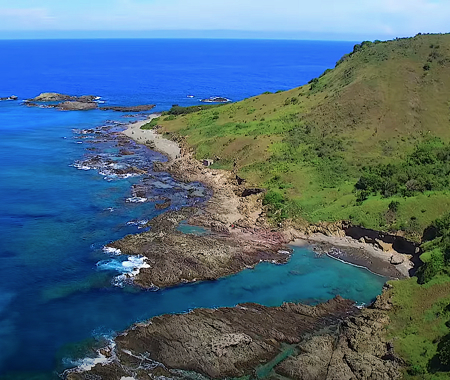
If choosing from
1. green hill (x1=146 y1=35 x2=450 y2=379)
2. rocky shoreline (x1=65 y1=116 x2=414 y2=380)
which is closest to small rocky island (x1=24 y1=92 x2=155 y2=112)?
green hill (x1=146 y1=35 x2=450 y2=379)

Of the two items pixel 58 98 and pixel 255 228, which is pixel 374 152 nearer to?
pixel 255 228

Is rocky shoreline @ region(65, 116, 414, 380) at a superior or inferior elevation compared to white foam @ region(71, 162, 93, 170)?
inferior

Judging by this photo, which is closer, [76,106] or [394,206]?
[394,206]

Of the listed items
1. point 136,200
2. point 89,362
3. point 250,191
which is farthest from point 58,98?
point 89,362

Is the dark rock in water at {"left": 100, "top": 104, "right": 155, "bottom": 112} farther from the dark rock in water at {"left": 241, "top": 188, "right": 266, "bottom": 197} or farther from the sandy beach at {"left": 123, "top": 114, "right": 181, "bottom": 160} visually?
the dark rock in water at {"left": 241, "top": 188, "right": 266, "bottom": 197}

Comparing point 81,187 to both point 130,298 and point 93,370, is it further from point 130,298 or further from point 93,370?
point 93,370

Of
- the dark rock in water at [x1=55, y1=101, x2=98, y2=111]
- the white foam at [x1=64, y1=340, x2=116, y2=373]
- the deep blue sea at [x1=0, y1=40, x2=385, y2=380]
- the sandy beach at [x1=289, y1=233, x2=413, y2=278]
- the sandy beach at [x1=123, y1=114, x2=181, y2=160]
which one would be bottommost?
the white foam at [x1=64, y1=340, x2=116, y2=373]
